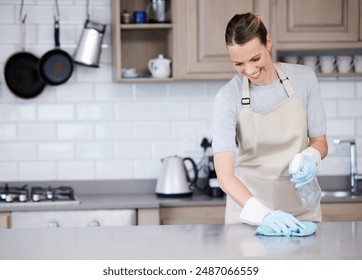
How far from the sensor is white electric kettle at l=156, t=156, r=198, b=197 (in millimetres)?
4387

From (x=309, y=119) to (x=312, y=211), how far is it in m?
0.40

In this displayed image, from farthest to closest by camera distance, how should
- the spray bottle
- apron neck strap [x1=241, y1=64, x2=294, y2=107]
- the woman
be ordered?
1. apron neck strap [x1=241, y1=64, x2=294, y2=107]
2. the spray bottle
3. the woman

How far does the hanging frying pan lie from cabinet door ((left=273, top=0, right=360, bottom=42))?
1.25 meters

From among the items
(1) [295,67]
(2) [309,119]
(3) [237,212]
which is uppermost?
(1) [295,67]

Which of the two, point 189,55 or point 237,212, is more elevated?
point 189,55

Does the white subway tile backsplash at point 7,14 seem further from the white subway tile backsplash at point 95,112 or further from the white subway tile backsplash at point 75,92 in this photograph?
the white subway tile backsplash at point 95,112

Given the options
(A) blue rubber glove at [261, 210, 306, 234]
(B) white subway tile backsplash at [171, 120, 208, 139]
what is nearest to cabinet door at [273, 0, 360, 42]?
(B) white subway tile backsplash at [171, 120, 208, 139]

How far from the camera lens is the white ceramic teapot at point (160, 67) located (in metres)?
4.41

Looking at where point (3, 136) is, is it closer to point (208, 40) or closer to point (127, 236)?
point (208, 40)

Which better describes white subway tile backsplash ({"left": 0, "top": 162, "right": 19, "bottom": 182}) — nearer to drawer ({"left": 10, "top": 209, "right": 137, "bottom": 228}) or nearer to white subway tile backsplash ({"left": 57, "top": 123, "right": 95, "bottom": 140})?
white subway tile backsplash ({"left": 57, "top": 123, "right": 95, "bottom": 140})

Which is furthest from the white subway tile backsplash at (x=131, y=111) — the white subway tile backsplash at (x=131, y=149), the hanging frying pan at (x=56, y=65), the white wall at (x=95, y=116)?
the hanging frying pan at (x=56, y=65)

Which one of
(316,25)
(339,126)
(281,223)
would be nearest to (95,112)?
(316,25)

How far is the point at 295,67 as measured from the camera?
319 cm
